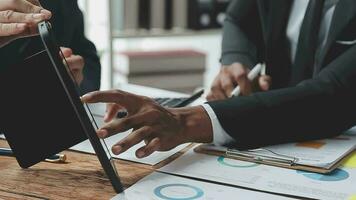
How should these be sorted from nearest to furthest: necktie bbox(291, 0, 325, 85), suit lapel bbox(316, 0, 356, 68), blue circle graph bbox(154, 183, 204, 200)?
blue circle graph bbox(154, 183, 204, 200), suit lapel bbox(316, 0, 356, 68), necktie bbox(291, 0, 325, 85)

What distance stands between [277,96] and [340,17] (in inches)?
10.6

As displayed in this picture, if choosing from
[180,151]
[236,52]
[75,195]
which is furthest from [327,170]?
[236,52]

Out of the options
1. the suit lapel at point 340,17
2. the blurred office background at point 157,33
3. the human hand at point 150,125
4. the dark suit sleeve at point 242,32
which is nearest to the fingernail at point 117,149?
the human hand at point 150,125

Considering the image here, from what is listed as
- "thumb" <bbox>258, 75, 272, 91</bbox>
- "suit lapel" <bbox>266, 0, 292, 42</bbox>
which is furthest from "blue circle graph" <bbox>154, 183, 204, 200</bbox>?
"suit lapel" <bbox>266, 0, 292, 42</bbox>

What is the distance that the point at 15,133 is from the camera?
0.87 m

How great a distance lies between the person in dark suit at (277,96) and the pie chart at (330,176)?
0.15 metres

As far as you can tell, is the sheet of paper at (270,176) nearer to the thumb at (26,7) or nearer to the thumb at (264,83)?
the thumb at (26,7)

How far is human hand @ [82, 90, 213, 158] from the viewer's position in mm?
924

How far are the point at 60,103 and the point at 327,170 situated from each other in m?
0.46

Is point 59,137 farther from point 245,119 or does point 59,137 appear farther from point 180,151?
point 245,119

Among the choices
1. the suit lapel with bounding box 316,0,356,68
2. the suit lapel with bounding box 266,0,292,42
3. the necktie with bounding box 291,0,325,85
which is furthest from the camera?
the suit lapel with bounding box 266,0,292,42

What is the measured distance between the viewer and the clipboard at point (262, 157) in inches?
36.5

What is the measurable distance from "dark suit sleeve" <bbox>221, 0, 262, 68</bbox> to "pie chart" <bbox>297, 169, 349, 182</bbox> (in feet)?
2.27

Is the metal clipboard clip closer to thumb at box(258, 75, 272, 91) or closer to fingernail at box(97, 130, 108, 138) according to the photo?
fingernail at box(97, 130, 108, 138)
